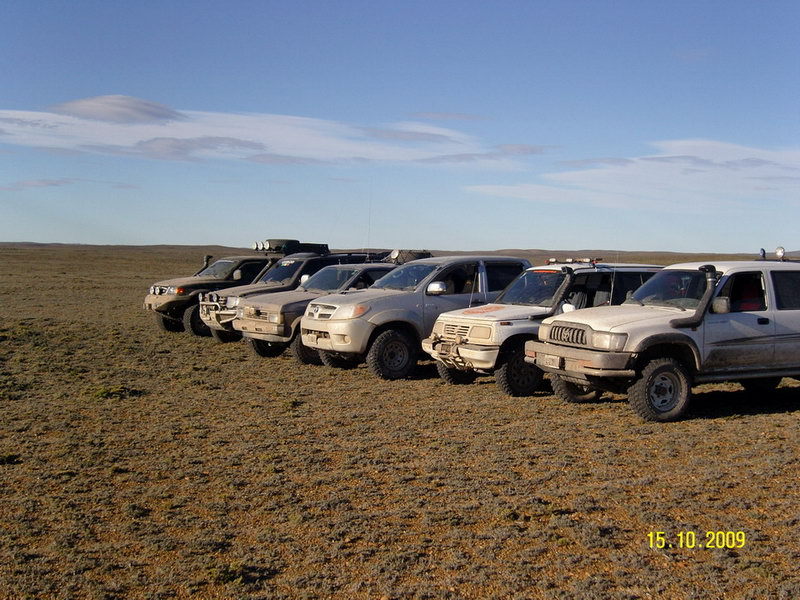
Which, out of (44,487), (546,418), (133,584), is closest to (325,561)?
(133,584)

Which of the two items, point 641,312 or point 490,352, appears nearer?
point 641,312

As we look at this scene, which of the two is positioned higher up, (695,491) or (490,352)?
(490,352)

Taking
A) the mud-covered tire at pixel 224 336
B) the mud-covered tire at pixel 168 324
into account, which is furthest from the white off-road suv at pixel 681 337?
the mud-covered tire at pixel 168 324

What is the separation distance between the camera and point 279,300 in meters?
14.6

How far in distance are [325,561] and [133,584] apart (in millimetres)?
1127

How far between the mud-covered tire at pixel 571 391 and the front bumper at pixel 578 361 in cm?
57

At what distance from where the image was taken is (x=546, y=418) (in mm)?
9781

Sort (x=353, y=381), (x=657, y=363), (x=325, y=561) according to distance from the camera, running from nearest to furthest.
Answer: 1. (x=325, y=561)
2. (x=657, y=363)
3. (x=353, y=381)

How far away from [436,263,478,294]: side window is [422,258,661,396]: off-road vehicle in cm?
133

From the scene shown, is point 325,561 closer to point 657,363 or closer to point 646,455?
point 646,455

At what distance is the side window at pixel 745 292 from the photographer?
32.5 feet

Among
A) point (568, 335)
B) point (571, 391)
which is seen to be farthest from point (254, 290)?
point (568, 335)

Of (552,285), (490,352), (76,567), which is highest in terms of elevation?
(552,285)

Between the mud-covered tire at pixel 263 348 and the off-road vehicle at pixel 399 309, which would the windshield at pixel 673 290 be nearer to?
the off-road vehicle at pixel 399 309
